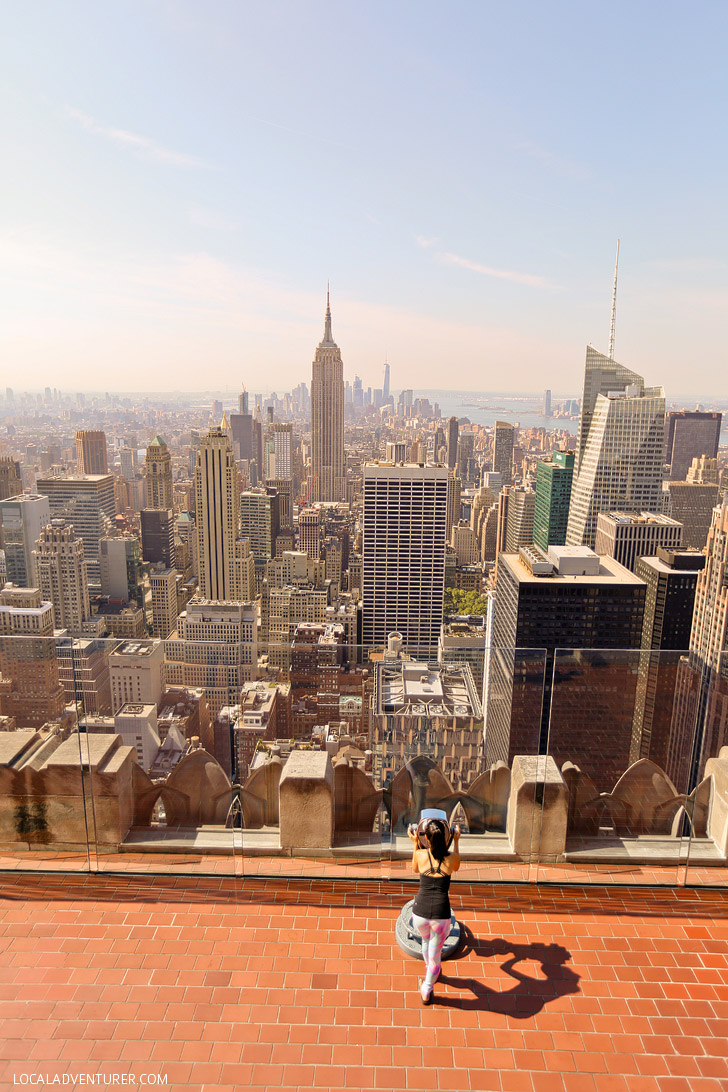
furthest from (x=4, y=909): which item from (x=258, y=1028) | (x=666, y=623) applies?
(x=666, y=623)

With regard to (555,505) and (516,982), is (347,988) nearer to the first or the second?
(516,982)

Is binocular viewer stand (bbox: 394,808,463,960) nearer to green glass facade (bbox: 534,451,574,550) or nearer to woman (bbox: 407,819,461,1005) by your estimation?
woman (bbox: 407,819,461,1005)

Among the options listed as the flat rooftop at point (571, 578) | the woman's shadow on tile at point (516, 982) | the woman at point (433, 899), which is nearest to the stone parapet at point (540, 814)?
the woman's shadow on tile at point (516, 982)

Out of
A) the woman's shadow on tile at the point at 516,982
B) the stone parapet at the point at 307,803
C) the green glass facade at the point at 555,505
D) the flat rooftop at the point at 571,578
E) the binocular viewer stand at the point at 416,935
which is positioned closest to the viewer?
the woman's shadow on tile at the point at 516,982

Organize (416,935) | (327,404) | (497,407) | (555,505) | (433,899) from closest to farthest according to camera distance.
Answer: (433,899), (416,935), (555,505), (497,407), (327,404)

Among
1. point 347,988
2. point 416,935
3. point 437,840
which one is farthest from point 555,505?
point 347,988

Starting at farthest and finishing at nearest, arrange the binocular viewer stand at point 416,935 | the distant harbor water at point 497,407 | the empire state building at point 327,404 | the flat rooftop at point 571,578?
1. the empire state building at point 327,404
2. the distant harbor water at point 497,407
3. the flat rooftop at point 571,578
4. the binocular viewer stand at point 416,935

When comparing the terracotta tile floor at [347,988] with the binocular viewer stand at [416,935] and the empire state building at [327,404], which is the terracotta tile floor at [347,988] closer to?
the binocular viewer stand at [416,935]
